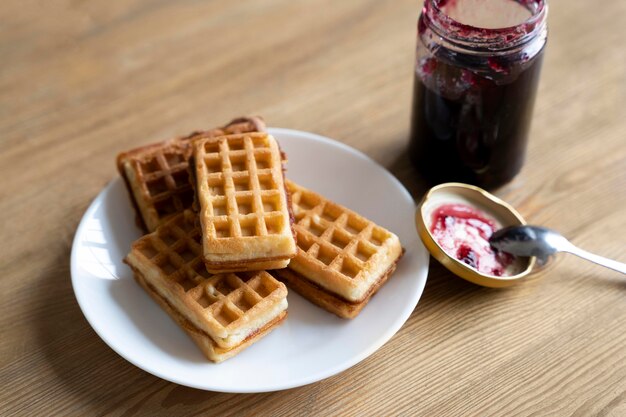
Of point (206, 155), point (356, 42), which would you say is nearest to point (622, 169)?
point (356, 42)

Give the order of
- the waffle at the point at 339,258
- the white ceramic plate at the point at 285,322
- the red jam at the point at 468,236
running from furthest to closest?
the red jam at the point at 468,236
the waffle at the point at 339,258
the white ceramic plate at the point at 285,322

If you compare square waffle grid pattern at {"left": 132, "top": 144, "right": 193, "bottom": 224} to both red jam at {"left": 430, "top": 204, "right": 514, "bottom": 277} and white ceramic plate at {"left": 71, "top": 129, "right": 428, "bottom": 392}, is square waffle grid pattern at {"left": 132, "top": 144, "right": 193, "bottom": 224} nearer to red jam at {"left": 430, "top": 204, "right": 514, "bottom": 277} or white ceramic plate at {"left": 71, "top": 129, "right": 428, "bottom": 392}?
white ceramic plate at {"left": 71, "top": 129, "right": 428, "bottom": 392}

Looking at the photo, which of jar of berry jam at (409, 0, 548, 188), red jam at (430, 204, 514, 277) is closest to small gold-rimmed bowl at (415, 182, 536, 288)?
red jam at (430, 204, 514, 277)

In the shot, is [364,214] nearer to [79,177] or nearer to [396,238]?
[396,238]

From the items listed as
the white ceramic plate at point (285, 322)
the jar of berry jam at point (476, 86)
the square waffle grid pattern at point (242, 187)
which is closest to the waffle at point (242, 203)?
the square waffle grid pattern at point (242, 187)

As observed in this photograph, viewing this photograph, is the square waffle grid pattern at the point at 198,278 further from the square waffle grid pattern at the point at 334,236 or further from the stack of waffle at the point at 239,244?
the square waffle grid pattern at the point at 334,236
